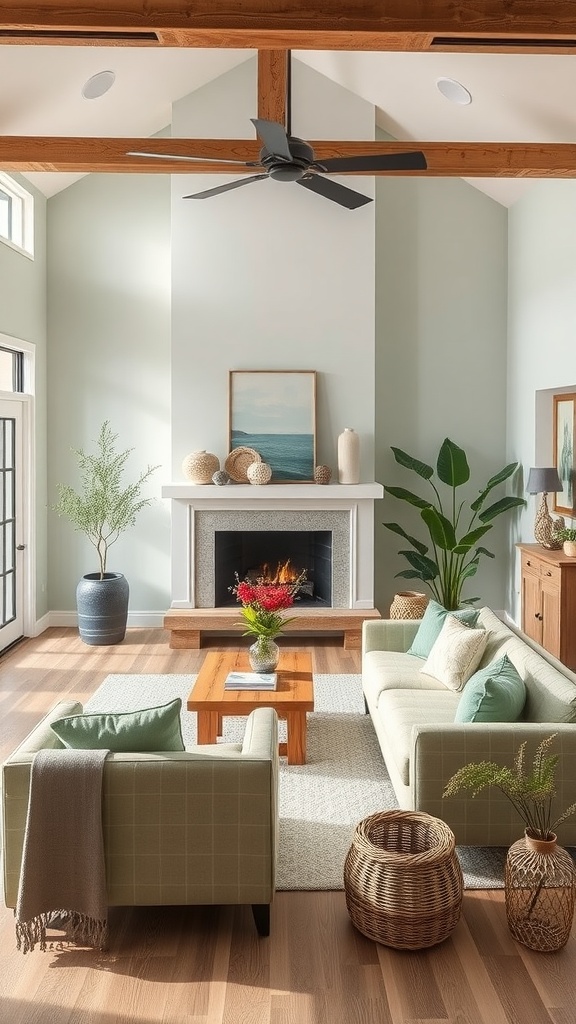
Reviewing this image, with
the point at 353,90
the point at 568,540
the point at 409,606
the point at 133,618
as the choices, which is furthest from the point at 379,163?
the point at 133,618

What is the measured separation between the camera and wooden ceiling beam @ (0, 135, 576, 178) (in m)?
5.30

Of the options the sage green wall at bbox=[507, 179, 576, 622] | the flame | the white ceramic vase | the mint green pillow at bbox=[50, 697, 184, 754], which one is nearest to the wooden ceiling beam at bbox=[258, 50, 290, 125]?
the sage green wall at bbox=[507, 179, 576, 622]

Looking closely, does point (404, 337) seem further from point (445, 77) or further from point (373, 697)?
point (373, 697)

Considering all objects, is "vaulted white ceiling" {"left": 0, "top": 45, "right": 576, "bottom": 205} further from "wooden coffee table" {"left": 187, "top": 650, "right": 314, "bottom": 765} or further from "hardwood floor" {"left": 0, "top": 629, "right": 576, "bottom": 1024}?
"hardwood floor" {"left": 0, "top": 629, "right": 576, "bottom": 1024}

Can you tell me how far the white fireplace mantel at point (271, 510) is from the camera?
713 cm

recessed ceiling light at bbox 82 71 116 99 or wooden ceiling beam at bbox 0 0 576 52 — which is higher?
recessed ceiling light at bbox 82 71 116 99

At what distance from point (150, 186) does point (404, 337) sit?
2.49m

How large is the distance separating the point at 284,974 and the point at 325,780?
59.6 inches

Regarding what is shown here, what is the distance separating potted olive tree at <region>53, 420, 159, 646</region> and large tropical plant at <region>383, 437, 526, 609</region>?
2.17 m

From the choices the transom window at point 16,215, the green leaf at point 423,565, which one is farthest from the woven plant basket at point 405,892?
the transom window at point 16,215

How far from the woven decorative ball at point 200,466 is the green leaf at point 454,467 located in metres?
1.85

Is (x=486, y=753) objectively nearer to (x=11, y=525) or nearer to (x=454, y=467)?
(x=454, y=467)

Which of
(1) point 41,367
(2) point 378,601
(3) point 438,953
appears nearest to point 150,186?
(1) point 41,367

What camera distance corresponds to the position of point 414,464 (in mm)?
7531
